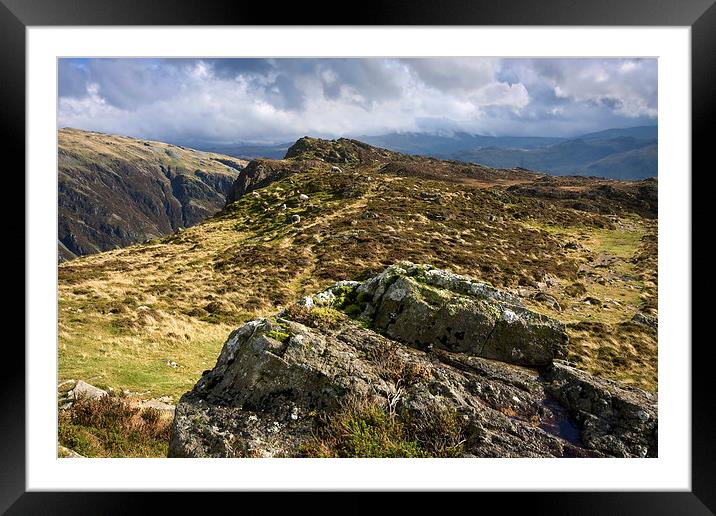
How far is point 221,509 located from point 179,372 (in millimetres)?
7274

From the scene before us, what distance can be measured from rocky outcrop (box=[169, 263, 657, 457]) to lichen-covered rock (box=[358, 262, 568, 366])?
0.02 meters

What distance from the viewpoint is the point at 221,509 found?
3.98 meters

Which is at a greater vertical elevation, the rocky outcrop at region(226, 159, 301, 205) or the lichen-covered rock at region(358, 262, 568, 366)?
the rocky outcrop at region(226, 159, 301, 205)

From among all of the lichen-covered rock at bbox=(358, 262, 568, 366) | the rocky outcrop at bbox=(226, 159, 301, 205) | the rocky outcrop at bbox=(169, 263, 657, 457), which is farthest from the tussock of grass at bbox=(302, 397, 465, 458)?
the rocky outcrop at bbox=(226, 159, 301, 205)

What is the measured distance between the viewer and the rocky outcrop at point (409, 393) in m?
4.17

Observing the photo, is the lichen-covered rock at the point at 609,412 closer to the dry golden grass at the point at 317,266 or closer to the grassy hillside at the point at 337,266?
the dry golden grass at the point at 317,266

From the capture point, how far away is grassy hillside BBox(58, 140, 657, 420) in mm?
12219

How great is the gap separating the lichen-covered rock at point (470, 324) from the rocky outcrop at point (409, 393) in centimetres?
2

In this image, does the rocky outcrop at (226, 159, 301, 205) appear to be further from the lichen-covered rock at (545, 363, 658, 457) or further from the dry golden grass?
the lichen-covered rock at (545, 363, 658, 457)
